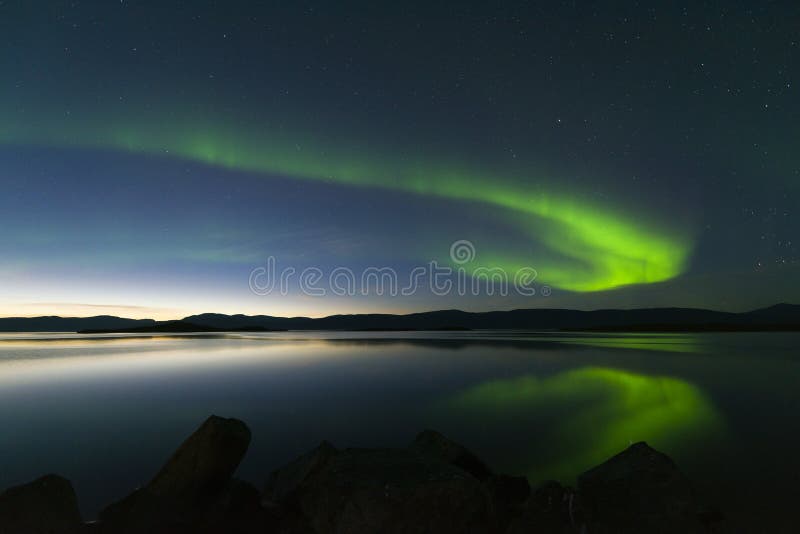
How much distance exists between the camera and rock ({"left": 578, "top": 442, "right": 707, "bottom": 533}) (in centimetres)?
545

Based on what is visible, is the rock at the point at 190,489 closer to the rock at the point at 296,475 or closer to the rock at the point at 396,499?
the rock at the point at 296,475

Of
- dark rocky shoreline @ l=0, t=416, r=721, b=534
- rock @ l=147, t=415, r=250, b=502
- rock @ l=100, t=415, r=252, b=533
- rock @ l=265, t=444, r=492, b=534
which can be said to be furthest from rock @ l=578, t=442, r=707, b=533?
rock @ l=147, t=415, r=250, b=502

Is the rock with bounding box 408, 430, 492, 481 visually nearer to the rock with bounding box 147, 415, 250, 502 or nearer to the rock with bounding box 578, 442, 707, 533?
the rock with bounding box 578, 442, 707, 533

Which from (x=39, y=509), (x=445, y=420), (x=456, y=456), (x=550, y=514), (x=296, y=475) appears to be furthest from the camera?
(x=445, y=420)

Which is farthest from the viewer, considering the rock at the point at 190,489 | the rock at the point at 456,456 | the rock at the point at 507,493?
the rock at the point at 456,456

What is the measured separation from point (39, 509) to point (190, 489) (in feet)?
5.95

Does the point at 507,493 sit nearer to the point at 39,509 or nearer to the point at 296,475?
the point at 296,475

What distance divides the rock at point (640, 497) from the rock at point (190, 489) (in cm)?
510

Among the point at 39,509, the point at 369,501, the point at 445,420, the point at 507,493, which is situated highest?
the point at 369,501

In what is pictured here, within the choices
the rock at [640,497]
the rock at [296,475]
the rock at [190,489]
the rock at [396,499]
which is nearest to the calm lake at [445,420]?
the rock at [640,497]

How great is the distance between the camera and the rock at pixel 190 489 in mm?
6191

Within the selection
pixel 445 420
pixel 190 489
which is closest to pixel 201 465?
pixel 190 489

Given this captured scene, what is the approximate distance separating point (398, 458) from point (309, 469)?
6.43 feet

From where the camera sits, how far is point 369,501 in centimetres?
512
